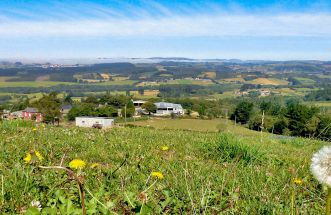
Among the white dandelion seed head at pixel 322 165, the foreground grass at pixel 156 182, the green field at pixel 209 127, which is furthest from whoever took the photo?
the green field at pixel 209 127

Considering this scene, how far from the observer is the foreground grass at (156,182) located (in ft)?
9.44

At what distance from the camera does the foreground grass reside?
2.88m

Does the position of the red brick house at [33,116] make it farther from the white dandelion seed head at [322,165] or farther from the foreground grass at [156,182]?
the white dandelion seed head at [322,165]

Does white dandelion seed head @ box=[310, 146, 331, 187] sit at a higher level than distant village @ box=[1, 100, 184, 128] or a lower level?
higher

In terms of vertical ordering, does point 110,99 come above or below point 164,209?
below

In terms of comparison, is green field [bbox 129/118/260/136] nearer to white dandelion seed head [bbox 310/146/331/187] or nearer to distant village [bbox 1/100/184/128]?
distant village [bbox 1/100/184/128]

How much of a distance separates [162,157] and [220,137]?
134 centimetres

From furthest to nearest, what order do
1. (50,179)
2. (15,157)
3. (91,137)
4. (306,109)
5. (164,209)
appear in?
(306,109)
(91,137)
(15,157)
(50,179)
(164,209)

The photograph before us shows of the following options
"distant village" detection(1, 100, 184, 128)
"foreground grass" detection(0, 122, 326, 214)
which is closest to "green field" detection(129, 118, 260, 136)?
"foreground grass" detection(0, 122, 326, 214)

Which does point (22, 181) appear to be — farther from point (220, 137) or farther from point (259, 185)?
point (220, 137)

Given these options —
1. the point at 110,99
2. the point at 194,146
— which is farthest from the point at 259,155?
the point at 110,99

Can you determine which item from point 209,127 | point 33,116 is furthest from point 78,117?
point 209,127

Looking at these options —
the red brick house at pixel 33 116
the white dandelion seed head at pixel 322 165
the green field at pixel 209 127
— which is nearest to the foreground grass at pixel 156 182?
the white dandelion seed head at pixel 322 165

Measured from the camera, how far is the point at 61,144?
6.49 meters
